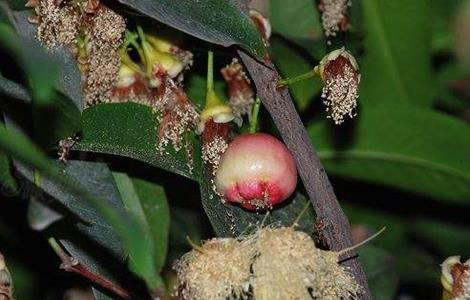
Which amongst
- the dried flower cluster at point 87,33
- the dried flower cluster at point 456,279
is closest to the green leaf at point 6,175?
the dried flower cluster at point 87,33

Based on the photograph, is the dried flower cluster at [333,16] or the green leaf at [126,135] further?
the dried flower cluster at [333,16]

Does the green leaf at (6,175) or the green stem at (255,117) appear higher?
the green stem at (255,117)

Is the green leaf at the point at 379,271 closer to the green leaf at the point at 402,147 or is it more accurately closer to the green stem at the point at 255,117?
the green leaf at the point at 402,147

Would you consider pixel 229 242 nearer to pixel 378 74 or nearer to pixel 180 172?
pixel 180 172

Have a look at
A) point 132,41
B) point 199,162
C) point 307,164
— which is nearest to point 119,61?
point 132,41

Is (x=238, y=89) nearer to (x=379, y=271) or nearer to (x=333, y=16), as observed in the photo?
(x=333, y=16)

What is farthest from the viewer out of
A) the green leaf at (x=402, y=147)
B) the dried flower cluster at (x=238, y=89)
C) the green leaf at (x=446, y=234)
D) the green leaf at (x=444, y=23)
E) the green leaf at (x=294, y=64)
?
the green leaf at (x=444, y=23)

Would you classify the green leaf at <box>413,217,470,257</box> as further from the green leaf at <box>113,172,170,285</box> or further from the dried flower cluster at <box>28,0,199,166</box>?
the dried flower cluster at <box>28,0,199,166</box>

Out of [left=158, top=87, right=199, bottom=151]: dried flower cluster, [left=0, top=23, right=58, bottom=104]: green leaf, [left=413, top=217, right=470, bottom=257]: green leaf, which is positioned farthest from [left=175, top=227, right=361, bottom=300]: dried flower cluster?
[left=413, top=217, right=470, bottom=257]: green leaf
